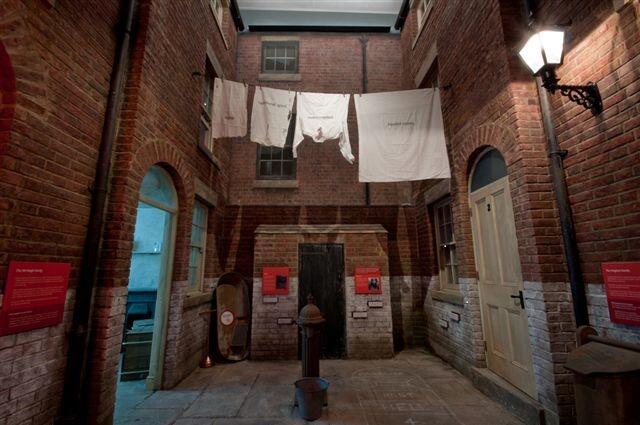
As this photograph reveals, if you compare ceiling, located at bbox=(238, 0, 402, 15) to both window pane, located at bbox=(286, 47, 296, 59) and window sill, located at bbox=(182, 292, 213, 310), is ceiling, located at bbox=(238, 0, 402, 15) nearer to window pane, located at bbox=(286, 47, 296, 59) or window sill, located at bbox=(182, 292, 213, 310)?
window pane, located at bbox=(286, 47, 296, 59)

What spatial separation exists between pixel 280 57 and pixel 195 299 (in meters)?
6.97

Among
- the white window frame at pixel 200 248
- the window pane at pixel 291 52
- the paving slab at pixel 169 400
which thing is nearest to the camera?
the paving slab at pixel 169 400

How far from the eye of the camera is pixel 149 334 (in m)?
4.88

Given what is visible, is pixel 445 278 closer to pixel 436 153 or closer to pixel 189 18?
pixel 436 153

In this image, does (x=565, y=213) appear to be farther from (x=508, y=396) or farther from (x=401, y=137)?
(x=401, y=137)

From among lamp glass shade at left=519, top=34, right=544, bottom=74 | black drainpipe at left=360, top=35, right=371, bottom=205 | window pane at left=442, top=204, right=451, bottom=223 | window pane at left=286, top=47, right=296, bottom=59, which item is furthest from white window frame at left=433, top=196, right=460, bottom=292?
window pane at left=286, top=47, right=296, bottom=59

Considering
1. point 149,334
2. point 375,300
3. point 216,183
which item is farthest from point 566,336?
point 216,183

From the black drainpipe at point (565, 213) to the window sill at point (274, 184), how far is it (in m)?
5.23

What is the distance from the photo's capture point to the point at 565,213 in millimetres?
3119

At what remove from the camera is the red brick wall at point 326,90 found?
7.44m

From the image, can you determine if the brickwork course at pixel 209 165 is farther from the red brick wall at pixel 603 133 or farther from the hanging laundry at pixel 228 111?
the hanging laundry at pixel 228 111

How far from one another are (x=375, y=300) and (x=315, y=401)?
280cm

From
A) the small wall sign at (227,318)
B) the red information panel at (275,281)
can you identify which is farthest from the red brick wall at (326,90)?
the small wall sign at (227,318)

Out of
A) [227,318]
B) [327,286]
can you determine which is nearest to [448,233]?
[327,286]
